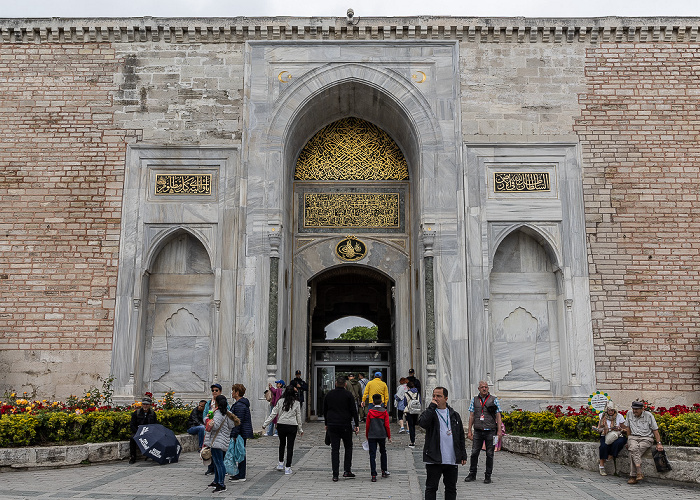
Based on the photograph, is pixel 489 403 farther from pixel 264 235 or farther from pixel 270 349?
pixel 264 235

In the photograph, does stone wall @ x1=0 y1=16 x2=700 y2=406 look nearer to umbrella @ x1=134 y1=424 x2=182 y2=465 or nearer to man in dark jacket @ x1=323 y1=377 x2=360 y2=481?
umbrella @ x1=134 y1=424 x2=182 y2=465

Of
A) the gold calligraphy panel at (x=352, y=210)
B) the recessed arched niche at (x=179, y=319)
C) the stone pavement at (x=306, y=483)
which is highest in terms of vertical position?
the gold calligraphy panel at (x=352, y=210)

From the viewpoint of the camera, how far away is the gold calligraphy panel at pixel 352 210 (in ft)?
45.4

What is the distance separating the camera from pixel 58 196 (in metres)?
12.4

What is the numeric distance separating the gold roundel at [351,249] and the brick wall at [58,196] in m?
4.56

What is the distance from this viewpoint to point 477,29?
1315cm

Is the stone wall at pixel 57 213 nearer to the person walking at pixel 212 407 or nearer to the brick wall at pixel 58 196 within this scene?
the brick wall at pixel 58 196

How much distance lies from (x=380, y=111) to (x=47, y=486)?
9943 mm

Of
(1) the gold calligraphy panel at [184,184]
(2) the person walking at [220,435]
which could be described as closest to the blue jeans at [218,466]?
(2) the person walking at [220,435]

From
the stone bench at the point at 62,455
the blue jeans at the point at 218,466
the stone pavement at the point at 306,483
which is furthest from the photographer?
the stone bench at the point at 62,455

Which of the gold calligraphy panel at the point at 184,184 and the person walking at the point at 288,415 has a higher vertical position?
the gold calligraphy panel at the point at 184,184

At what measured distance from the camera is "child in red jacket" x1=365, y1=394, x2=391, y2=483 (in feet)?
22.7

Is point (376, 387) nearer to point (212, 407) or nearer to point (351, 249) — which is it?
point (212, 407)

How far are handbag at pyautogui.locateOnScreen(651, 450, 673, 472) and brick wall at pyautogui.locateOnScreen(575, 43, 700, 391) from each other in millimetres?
4670
